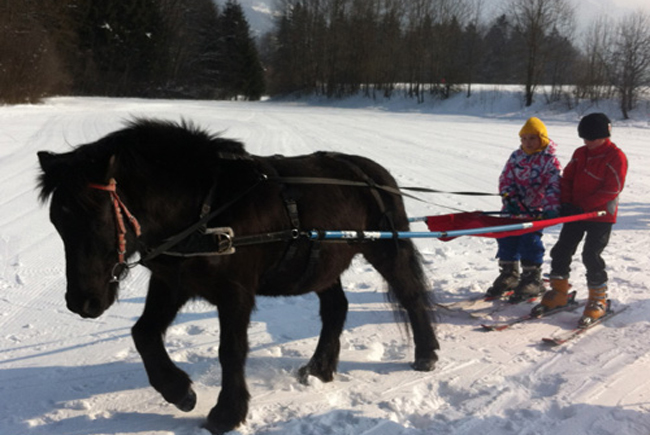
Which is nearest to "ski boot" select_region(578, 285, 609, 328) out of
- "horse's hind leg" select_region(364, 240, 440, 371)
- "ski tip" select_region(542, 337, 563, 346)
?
"ski tip" select_region(542, 337, 563, 346)

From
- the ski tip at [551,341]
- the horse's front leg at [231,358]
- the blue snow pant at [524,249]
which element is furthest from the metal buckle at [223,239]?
the blue snow pant at [524,249]

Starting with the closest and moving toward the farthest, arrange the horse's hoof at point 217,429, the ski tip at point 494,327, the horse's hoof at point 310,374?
the horse's hoof at point 217,429, the horse's hoof at point 310,374, the ski tip at point 494,327

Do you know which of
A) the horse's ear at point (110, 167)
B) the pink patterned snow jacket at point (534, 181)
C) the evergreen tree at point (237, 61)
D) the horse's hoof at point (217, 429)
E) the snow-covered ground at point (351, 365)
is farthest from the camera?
the evergreen tree at point (237, 61)

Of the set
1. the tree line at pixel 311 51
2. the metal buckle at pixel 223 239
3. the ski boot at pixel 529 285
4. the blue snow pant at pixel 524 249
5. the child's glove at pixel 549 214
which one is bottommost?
the ski boot at pixel 529 285

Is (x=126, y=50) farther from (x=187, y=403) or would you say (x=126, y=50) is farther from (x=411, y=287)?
(x=187, y=403)

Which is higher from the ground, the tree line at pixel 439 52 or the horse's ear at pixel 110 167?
the tree line at pixel 439 52

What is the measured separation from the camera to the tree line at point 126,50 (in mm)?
30094

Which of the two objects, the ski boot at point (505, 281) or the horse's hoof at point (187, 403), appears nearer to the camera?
the horse's hoof at point (187, 403)

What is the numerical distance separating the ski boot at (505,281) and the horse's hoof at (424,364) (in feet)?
5.09

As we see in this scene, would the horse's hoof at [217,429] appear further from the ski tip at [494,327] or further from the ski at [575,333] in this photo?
the ski at [575,333]

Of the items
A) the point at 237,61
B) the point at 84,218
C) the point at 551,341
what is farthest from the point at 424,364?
the point at 237,61

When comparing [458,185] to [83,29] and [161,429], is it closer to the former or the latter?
[161,429]

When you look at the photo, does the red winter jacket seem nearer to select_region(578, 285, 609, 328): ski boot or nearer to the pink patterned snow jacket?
the pink patterned snow jacket

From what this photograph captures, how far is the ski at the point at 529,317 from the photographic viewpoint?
4093 mm
